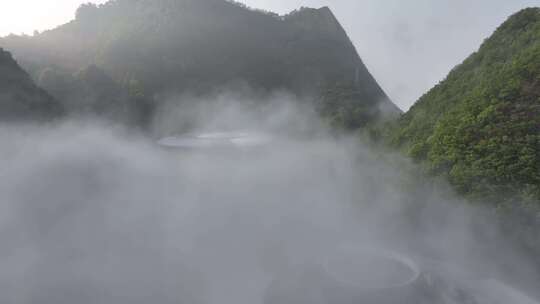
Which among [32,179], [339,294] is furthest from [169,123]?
[339,294]

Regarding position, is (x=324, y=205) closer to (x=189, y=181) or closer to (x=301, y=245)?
(x=301, y=245)

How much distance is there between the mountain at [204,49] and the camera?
47500 mm

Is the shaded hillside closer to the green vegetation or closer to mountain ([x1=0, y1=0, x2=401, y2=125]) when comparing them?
mountain ([x1=0, y1=0, x2=401, y2=125])

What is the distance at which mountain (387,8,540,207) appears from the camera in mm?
8891

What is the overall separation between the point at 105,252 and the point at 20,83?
1683 cm

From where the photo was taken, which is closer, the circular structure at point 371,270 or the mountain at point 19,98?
the circular structure at point 371,270

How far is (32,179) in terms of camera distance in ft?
42.0

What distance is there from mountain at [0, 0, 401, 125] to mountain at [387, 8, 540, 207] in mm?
26740

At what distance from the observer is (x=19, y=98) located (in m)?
20.3

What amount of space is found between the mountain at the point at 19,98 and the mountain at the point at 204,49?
18468mm

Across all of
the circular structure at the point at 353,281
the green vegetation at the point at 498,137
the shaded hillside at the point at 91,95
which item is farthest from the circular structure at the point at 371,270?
the shaded hillside at the point at 91,95

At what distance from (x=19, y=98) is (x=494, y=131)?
2188cm

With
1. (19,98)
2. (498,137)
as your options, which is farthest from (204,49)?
(498,137)

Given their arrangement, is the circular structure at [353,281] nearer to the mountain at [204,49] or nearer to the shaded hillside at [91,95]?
the shaded hillside at [91,95]
